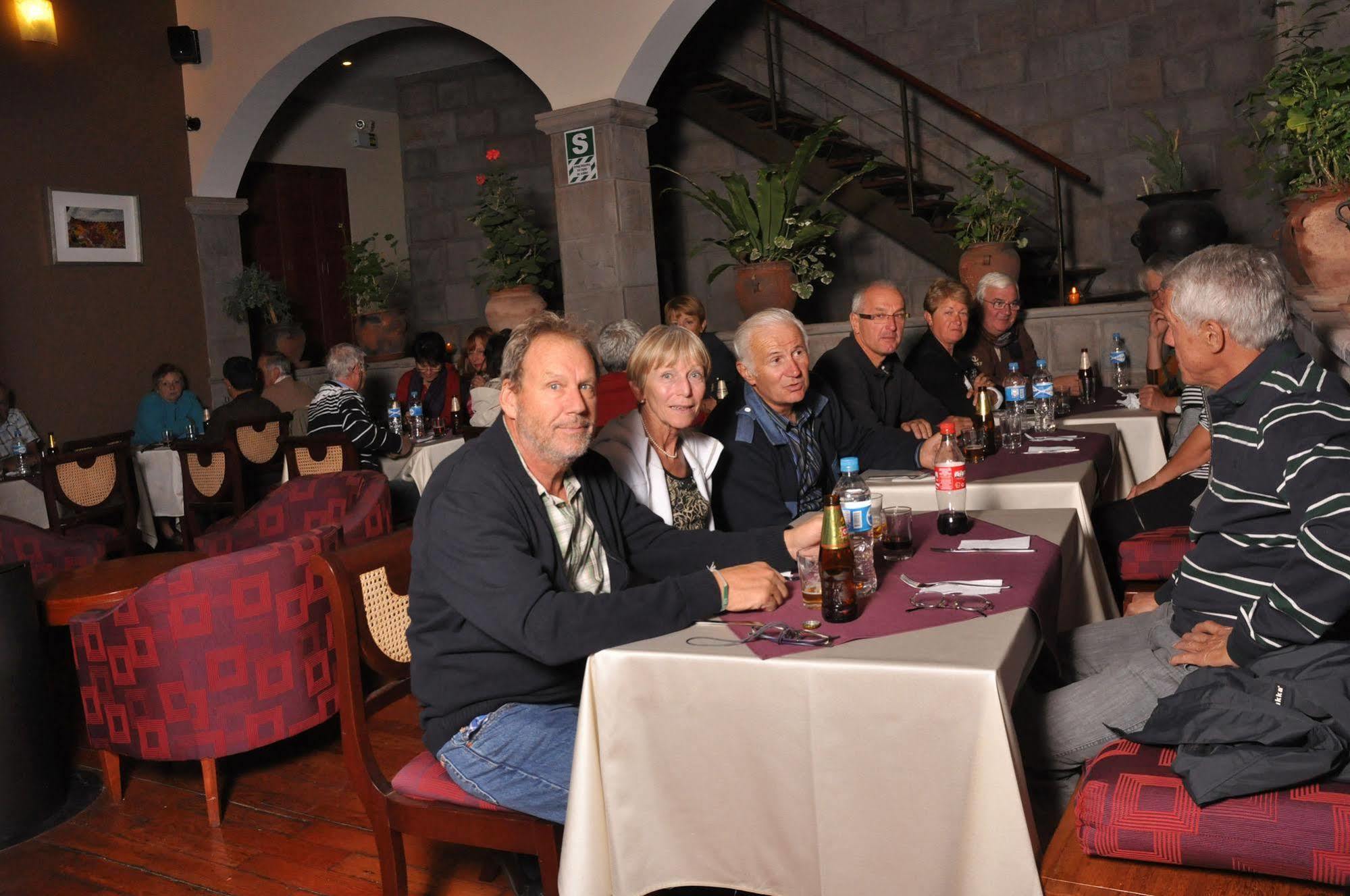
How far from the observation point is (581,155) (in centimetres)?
696

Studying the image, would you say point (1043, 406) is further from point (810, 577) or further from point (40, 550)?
→ point (40, 550)

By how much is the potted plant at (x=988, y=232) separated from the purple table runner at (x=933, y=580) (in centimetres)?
419

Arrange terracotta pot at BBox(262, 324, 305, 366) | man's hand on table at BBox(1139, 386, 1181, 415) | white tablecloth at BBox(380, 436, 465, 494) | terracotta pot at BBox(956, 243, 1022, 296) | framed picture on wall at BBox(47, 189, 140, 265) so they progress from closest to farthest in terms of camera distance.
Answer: man's hand on table at BBox(1139, 386, 1181, 415) → white tablecloth at BBox(380, 436, 465, 494) → terracotta pot at BBox(956, 243, 1022, 296) → framed picture on wall at BBox(47, 189, 140, 265) → terracotta pot at BBox(262, 324, 305, 366)

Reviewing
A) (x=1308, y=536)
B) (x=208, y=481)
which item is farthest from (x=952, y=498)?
(x=208, y=481)

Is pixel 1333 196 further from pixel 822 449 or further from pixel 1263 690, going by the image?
pixel 1263 690

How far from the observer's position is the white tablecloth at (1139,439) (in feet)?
14.1

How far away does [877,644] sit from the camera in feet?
5.63

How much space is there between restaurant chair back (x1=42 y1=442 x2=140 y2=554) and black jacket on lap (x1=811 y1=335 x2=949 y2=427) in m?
3.35

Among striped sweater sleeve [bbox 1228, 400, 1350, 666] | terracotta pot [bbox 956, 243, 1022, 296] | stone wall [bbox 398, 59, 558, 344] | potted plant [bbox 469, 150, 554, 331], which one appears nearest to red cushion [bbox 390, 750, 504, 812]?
striped sweater sleeve [bbox 1228, 400, 1350, 666]

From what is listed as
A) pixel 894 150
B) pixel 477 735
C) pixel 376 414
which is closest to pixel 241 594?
pixel 477 735

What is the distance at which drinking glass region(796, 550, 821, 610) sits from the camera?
199cm

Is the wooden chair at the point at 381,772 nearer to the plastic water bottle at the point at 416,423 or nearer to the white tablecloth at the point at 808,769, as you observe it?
the white tablecloth at the point at 808,769

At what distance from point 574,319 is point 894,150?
7.20 metres

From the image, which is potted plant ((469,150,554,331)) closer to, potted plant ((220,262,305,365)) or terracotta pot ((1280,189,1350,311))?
potted plant ((220,262,305,365))
